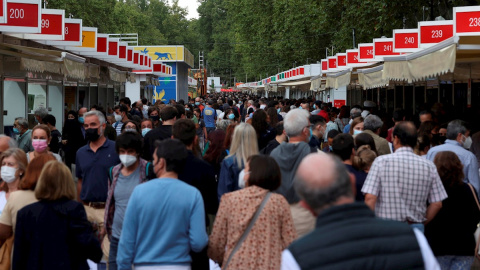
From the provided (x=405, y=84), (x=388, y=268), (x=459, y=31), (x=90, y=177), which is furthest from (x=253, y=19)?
(x=388, y=268)

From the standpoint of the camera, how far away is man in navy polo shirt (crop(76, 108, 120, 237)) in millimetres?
6738

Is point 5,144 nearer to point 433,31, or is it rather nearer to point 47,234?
point 47,234

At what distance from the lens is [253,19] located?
195 feet

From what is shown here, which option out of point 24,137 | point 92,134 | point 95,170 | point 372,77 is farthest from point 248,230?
point 372,77

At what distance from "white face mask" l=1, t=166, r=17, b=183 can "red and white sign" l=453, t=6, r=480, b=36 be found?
7.58 m

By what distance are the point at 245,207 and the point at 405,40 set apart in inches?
531

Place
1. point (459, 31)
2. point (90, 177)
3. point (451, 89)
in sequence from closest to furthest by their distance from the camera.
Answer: point (90, 177), point (459, 31), point (451, 89)

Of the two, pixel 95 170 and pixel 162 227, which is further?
pixel 95 170

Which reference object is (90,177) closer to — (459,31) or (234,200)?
(234,200)

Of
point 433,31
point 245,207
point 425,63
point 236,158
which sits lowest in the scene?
point 245,207

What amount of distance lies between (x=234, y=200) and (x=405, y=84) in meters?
15.9

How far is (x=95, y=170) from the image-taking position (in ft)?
22.5

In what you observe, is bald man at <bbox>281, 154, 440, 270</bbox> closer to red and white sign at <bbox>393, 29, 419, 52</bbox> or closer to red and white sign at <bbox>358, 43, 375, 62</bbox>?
red and white sign at <bbox>393, 29, 419, 52</bbox>

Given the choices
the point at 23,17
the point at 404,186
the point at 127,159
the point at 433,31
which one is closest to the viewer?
the point at 404,186
